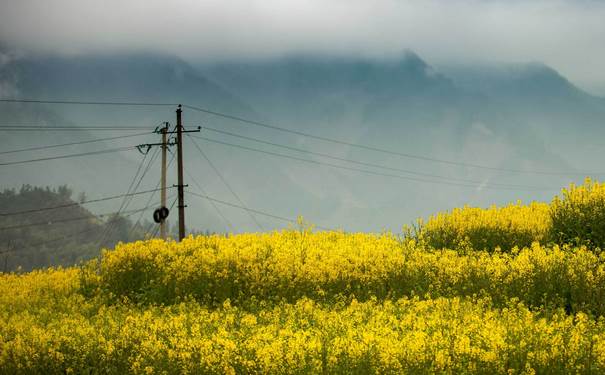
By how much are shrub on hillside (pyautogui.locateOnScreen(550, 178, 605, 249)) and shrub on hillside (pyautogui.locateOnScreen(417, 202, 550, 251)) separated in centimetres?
52

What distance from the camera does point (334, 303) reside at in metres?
16.1

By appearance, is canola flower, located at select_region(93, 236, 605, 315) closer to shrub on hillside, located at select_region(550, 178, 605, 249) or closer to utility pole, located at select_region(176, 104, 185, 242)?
shrub on hillside, located at select_region(550, 178, 605, 249)

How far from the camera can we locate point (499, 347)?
31.1ft

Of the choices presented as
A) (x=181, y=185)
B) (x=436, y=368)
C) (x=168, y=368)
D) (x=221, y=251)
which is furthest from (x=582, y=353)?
(x=181, y=185)

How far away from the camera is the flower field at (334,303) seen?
374 inches

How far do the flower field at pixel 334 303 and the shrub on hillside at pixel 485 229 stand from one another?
4cm

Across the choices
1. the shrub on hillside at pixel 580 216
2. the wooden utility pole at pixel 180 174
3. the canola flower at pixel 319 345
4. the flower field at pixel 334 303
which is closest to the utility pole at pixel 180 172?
the wooden utility pole at pixel 180 174

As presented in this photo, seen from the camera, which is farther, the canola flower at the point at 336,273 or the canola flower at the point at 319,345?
the canola flower at the point at 336,273

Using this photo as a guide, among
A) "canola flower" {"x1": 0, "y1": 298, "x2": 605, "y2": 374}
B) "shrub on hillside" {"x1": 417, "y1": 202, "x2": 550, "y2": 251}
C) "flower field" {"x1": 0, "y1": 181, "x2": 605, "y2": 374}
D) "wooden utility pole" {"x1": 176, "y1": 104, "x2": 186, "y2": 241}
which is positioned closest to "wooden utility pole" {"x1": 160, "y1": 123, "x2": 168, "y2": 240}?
"wooden utility pole" {"x1": 176, "y1": 104, "x2": 186, "y2": 241}

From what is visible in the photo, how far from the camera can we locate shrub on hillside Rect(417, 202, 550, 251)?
67.3 ft

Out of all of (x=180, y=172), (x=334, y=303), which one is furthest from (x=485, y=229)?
(x=180, y=172)

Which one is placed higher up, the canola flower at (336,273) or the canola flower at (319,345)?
the canola flower at (336,273)

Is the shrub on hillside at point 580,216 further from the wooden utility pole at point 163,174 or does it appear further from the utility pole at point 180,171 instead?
the wooden utility pole at point 163,174

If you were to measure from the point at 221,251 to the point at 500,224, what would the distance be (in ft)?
26.7
